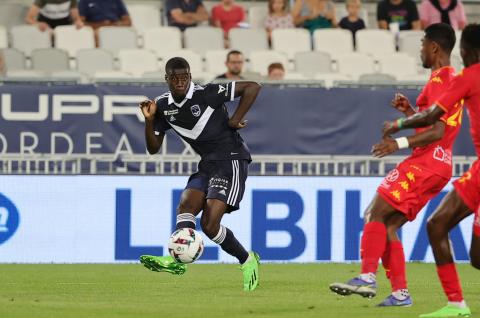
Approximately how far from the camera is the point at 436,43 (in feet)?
31.2

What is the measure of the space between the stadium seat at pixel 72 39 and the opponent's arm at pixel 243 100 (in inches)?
295

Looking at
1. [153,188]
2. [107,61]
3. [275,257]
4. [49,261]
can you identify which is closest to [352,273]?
[275,257]

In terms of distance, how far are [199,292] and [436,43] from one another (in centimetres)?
340

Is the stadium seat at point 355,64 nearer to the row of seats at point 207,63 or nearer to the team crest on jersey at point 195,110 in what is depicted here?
the row of seats at point 207,63

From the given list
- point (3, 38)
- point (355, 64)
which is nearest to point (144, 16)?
point (3, 38)

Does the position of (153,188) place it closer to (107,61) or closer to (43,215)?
(43,215)

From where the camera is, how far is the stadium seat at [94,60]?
17891 mm

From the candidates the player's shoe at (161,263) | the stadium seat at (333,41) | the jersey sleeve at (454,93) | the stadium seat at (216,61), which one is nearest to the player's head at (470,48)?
the jersey sleeve at (454,93)

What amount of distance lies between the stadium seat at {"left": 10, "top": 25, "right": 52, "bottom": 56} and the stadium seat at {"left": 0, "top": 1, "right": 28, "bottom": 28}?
1.32 metres

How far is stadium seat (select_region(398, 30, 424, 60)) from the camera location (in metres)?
20.2

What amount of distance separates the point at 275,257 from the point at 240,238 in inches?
21.6

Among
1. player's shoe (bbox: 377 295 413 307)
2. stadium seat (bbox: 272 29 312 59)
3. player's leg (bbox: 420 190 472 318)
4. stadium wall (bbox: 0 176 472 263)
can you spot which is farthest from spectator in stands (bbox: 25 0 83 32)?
player's leg (bbox: 420 190 472 318)

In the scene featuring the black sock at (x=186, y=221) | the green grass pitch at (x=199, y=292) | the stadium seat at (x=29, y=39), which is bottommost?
the green grass pitch at (x=199, y=292)

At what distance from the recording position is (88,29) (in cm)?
1891
